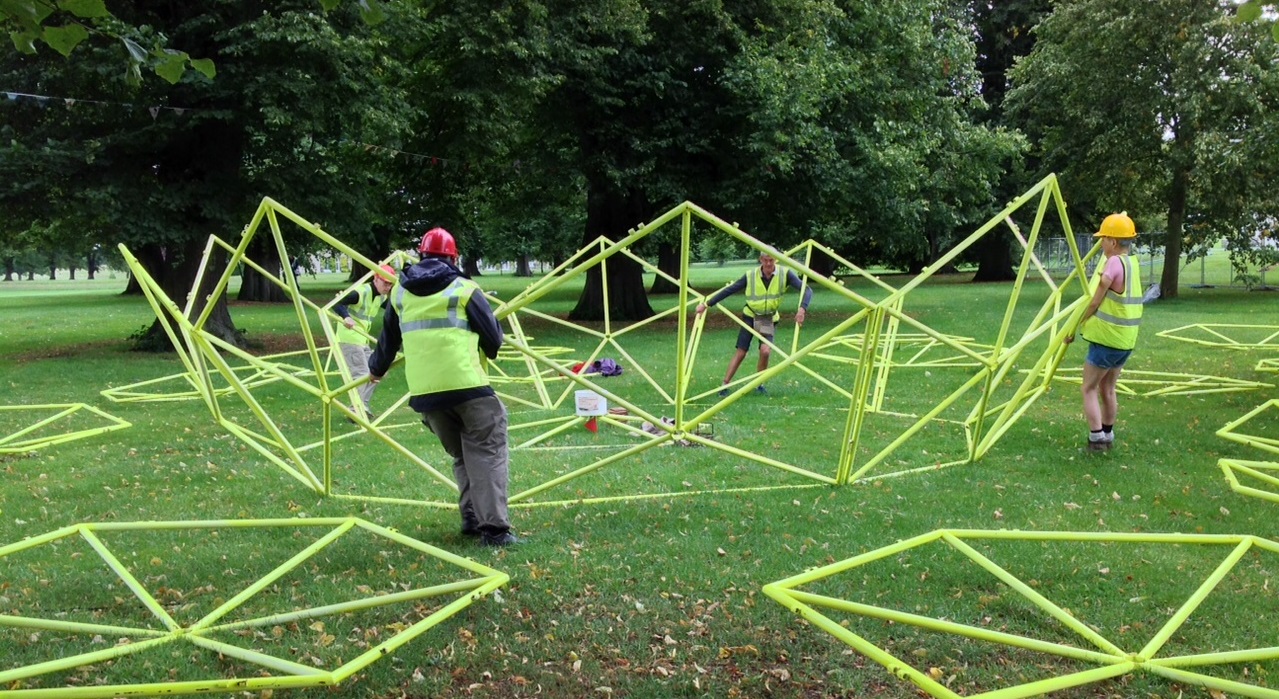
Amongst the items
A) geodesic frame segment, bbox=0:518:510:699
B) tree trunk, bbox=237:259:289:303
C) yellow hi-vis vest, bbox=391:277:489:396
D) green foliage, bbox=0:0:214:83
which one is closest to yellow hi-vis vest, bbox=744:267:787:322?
yellow hi-vis vest, bbox=391:277:489:396

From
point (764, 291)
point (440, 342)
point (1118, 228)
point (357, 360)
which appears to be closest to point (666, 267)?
point (764, 291)

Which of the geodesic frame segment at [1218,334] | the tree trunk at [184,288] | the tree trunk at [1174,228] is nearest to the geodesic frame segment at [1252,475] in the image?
the geodesic frame segment at [1218,334]

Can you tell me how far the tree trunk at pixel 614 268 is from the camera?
22.7 meters

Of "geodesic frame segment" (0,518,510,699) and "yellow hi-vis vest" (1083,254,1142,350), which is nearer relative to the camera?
"geodesic frame segment" (0,518,510,699)

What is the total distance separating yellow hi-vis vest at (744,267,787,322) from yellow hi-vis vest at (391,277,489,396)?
632 cm

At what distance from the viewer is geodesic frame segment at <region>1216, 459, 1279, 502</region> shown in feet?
19.1

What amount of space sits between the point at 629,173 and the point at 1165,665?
56.6 feet

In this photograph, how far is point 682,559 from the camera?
549 cm

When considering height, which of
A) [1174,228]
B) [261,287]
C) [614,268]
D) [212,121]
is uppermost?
[212,121]

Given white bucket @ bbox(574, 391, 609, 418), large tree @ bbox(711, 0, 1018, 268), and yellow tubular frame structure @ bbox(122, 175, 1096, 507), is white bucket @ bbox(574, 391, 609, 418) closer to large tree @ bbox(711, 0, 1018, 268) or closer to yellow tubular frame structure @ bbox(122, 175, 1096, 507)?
yellow tubular frame structure @ bbox(122, 175, 1096, 507)

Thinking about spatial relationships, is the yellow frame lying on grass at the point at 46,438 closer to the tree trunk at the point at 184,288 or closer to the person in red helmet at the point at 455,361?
the person in red helmet at the point at 455,361

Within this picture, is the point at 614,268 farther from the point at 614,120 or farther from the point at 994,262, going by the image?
the point at 994,262

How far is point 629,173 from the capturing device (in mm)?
20031

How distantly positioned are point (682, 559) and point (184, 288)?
52.3 feet
